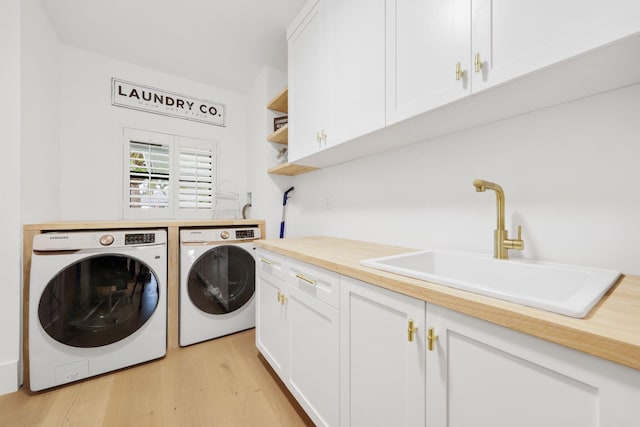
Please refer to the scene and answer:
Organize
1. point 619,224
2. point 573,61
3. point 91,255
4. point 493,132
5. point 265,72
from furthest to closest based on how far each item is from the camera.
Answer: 1. point 265,72
2. point 91,255
3. point 493,132
4. point 619,224
5. point 573,61

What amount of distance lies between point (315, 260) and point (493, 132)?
3.30 ft

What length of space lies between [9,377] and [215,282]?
1245 millimetres

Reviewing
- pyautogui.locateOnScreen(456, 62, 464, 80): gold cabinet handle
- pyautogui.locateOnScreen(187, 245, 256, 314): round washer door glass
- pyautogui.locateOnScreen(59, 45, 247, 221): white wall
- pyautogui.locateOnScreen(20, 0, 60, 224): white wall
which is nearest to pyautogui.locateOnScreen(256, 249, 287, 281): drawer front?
pyautogui.locateOnScreen(187, 245, 256, 314): round washer door glass

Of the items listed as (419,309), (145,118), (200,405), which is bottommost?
(200,405)

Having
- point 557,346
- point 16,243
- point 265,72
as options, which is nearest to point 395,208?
point 557,346

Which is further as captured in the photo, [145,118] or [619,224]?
[145,118]

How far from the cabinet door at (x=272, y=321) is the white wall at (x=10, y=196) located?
1.46 meters

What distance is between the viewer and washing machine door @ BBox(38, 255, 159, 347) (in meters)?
1.56

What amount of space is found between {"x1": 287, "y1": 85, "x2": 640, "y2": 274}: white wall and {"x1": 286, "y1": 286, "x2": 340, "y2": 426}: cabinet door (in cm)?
68

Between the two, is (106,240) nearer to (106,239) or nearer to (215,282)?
(106,239)

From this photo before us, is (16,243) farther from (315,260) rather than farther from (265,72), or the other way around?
(265,72)

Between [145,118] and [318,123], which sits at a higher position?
[145,118]

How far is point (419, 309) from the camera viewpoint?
747mm

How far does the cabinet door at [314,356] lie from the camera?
1.08 meters
